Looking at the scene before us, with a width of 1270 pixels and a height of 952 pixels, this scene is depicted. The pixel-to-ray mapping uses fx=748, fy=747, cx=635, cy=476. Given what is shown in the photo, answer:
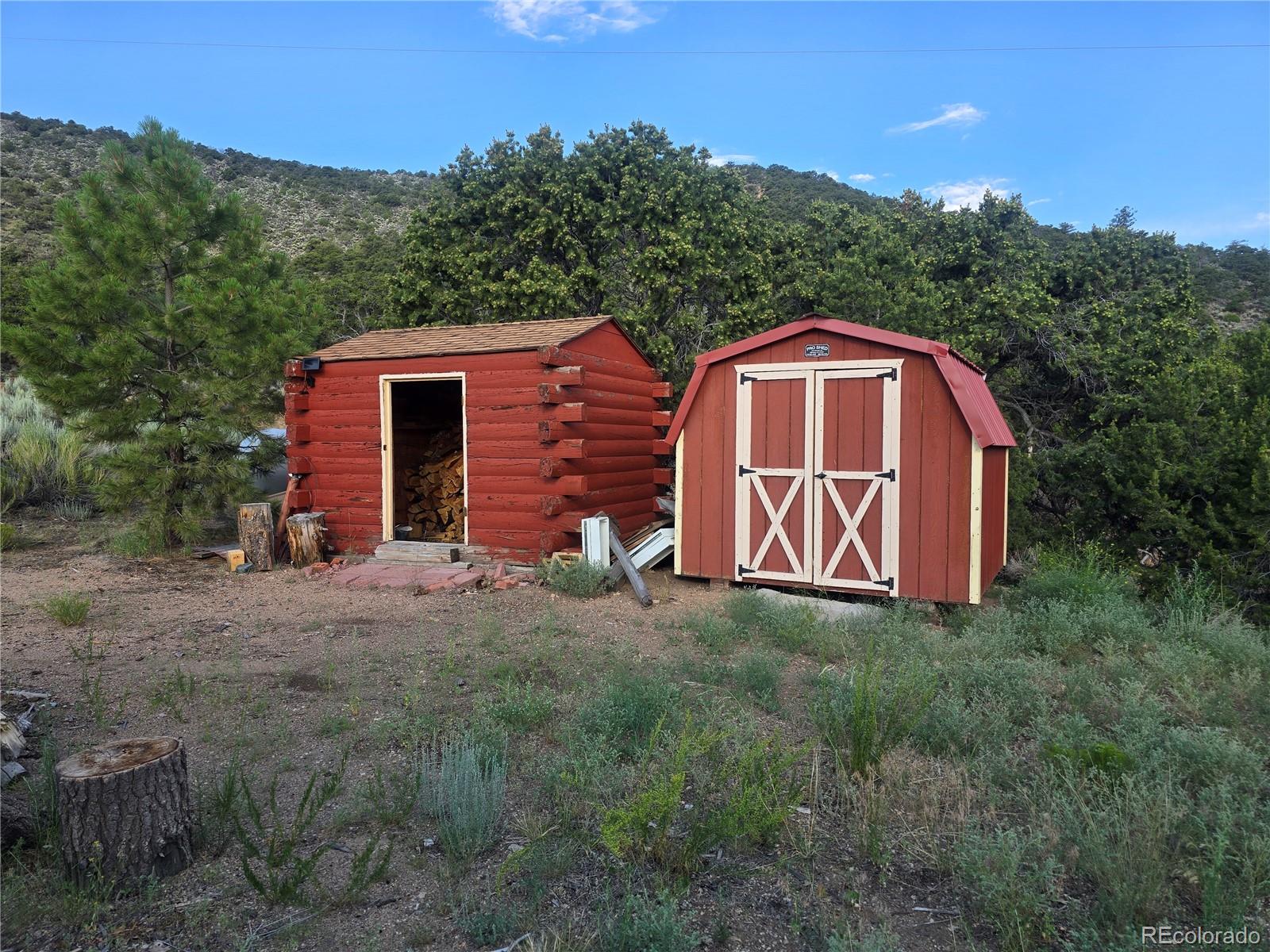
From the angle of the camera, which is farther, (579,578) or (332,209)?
(332,209)

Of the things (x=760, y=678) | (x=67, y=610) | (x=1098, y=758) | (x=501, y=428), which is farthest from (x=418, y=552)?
(x=1098, y=758)

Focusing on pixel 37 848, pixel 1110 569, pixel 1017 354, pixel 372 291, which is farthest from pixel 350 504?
pixel 372 291

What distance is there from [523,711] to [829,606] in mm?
3780

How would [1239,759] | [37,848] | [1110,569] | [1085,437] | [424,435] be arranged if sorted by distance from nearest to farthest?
[37,848], [1239,759], [1110,569], [424,435], [1085,437]

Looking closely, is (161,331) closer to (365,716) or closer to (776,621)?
(365,716)

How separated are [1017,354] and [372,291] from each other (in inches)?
632

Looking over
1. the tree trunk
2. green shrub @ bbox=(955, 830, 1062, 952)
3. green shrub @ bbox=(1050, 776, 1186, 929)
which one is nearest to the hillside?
the tree trunk

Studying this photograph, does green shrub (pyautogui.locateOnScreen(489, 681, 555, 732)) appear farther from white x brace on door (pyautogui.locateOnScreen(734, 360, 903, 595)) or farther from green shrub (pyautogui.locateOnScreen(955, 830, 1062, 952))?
white x brace on door (pyautogui.locateOnScreen(734, 360, 903, 595))

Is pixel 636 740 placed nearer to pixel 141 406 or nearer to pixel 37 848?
pixel 37 848

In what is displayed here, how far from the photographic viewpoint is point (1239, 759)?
3105mm

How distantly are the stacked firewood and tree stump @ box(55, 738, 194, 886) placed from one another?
7392 millimetres

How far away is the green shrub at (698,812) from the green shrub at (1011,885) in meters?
0.62

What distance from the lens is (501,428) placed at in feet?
28.3

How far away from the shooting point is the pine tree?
28.6 feet
